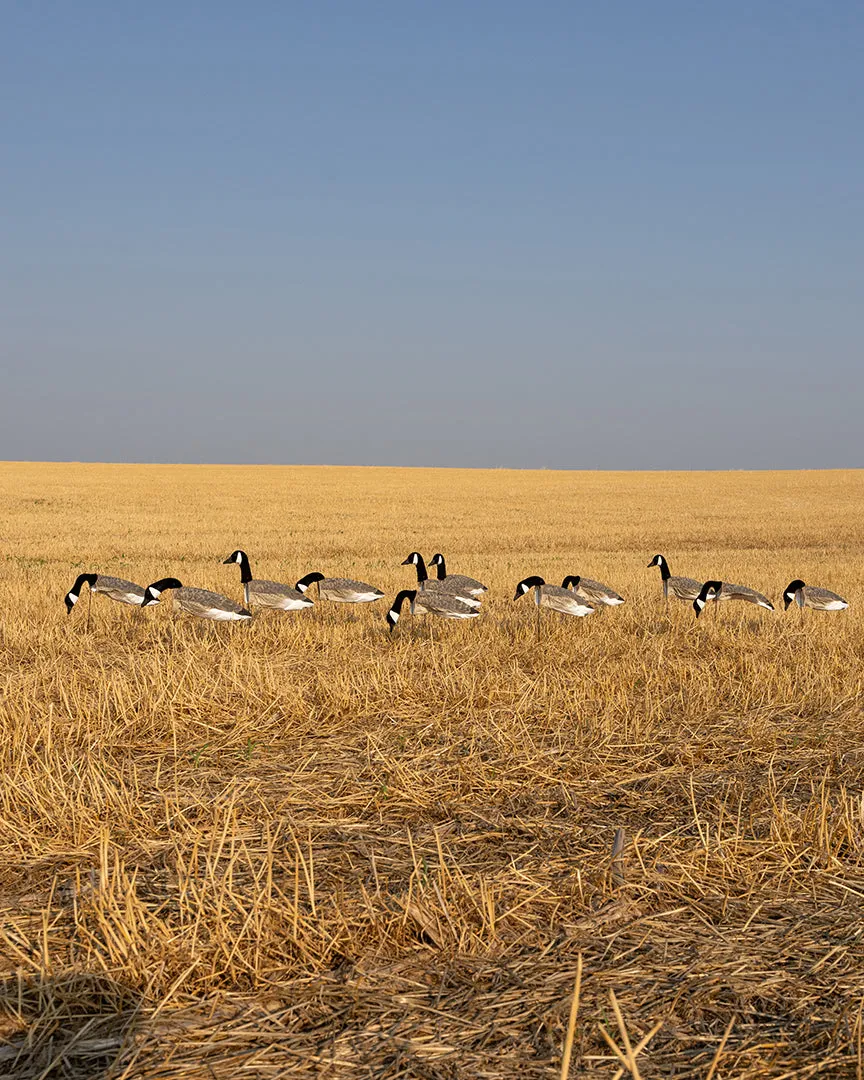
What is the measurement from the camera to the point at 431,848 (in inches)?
196

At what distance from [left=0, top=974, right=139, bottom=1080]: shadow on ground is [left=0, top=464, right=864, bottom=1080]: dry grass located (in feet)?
0.04

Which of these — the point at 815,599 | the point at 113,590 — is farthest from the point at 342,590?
the point at 815,599

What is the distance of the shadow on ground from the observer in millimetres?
3066

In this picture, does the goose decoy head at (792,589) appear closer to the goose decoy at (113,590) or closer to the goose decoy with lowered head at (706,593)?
the goose decoy with lowered head at (706,593)

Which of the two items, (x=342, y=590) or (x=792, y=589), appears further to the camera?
(x=792, y=589)

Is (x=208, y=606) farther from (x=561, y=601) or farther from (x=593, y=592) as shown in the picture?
(x=593, y=592)

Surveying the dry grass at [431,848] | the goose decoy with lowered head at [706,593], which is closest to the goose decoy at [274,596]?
the dry grass at [431,848]

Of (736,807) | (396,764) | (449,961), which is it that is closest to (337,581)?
(396,764)

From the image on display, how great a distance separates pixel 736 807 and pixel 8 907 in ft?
13.5

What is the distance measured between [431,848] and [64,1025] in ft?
7.03

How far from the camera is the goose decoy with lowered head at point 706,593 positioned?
13.1m

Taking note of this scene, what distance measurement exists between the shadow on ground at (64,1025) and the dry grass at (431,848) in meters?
0.01

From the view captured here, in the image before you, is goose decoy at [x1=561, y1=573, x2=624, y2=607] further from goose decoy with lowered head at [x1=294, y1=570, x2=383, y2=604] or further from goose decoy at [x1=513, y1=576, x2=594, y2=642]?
goose decoy with lowered head at [x1=294, y1=570, x2=383, y2=604]

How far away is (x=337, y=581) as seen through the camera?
13.9 m
